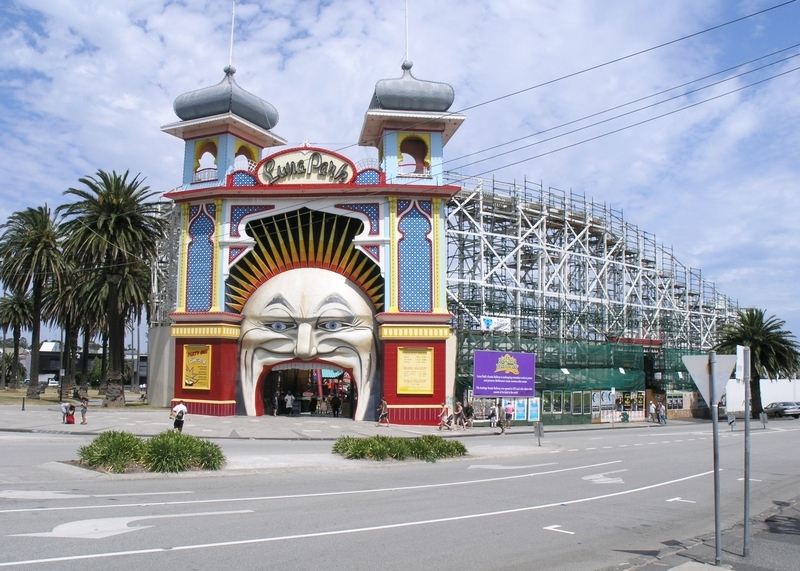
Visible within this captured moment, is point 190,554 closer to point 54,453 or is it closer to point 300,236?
point 54,453

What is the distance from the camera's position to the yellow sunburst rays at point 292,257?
1407 inches

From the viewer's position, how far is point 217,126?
121ft

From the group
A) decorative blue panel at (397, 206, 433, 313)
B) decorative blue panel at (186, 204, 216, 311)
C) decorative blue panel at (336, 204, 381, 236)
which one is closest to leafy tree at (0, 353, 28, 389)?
decorative blue panel at (186, 204, 216, 311)

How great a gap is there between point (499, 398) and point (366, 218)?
1109 cm

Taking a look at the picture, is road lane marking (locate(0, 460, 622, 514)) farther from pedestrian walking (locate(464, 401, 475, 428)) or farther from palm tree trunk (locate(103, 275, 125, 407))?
palm tree trunk (locate(103, 275, 125, 407))

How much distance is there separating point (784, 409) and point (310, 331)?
128 feet

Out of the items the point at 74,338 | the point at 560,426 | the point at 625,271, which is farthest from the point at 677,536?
the point at 74,338

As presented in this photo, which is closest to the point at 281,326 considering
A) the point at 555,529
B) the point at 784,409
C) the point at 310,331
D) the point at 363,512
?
the point at 310,331

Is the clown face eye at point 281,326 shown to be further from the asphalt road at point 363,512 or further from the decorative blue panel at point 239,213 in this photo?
the asphalt road at point 363,512

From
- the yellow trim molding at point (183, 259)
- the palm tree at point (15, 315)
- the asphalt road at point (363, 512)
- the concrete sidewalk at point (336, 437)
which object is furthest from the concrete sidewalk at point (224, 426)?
the palm tree at point (15, 315)

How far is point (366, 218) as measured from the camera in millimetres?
35188

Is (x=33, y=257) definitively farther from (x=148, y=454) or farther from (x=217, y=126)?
(x=148, y=454)

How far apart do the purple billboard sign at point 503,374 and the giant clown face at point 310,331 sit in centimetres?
514

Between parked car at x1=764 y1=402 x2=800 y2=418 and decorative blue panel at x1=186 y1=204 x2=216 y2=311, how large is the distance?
4152 cm
